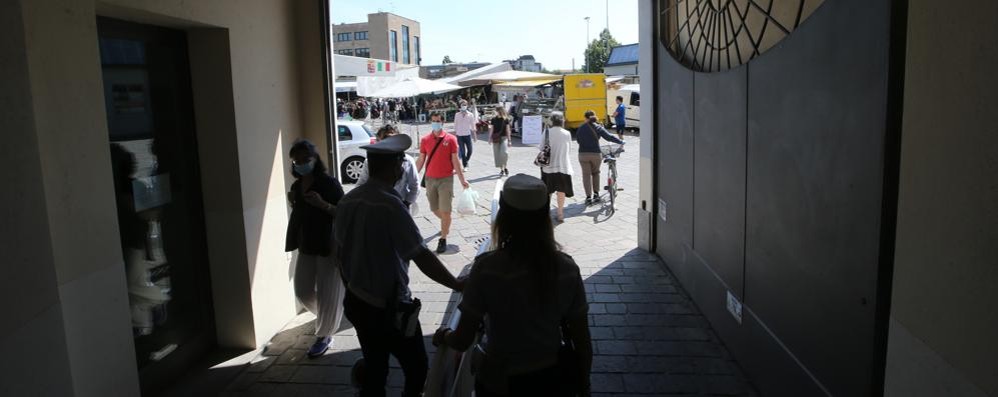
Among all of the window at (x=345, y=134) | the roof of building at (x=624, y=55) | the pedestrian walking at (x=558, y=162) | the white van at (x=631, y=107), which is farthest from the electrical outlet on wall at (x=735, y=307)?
the roof of building at (x=624, y=55)

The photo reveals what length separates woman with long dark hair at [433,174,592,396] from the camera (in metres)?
2.68

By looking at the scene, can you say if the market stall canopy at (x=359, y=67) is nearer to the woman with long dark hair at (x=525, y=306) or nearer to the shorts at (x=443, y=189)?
the shorts at (x=443, y=189)

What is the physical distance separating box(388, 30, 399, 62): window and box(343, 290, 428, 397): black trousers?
282 ft

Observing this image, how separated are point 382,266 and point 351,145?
12.1 metres

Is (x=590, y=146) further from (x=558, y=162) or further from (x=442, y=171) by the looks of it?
(x=442, y=171)

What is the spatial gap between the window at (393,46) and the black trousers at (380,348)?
282 ft

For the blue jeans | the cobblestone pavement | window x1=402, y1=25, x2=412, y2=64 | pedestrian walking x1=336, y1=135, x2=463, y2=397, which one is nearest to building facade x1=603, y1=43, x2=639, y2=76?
the blue jeans

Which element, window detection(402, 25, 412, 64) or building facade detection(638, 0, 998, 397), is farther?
window detection(402, 25, 412, 64)

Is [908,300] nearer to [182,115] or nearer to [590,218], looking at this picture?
[182,115]

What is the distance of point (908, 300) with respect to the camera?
8.79 feet

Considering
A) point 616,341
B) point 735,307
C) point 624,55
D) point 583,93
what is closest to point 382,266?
point 616,341

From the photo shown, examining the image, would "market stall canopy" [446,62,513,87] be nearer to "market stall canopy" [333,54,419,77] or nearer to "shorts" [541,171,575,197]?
"market stall canopy" [333,54,419,77]

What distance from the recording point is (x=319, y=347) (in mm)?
5336

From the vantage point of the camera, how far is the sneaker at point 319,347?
5297mm
